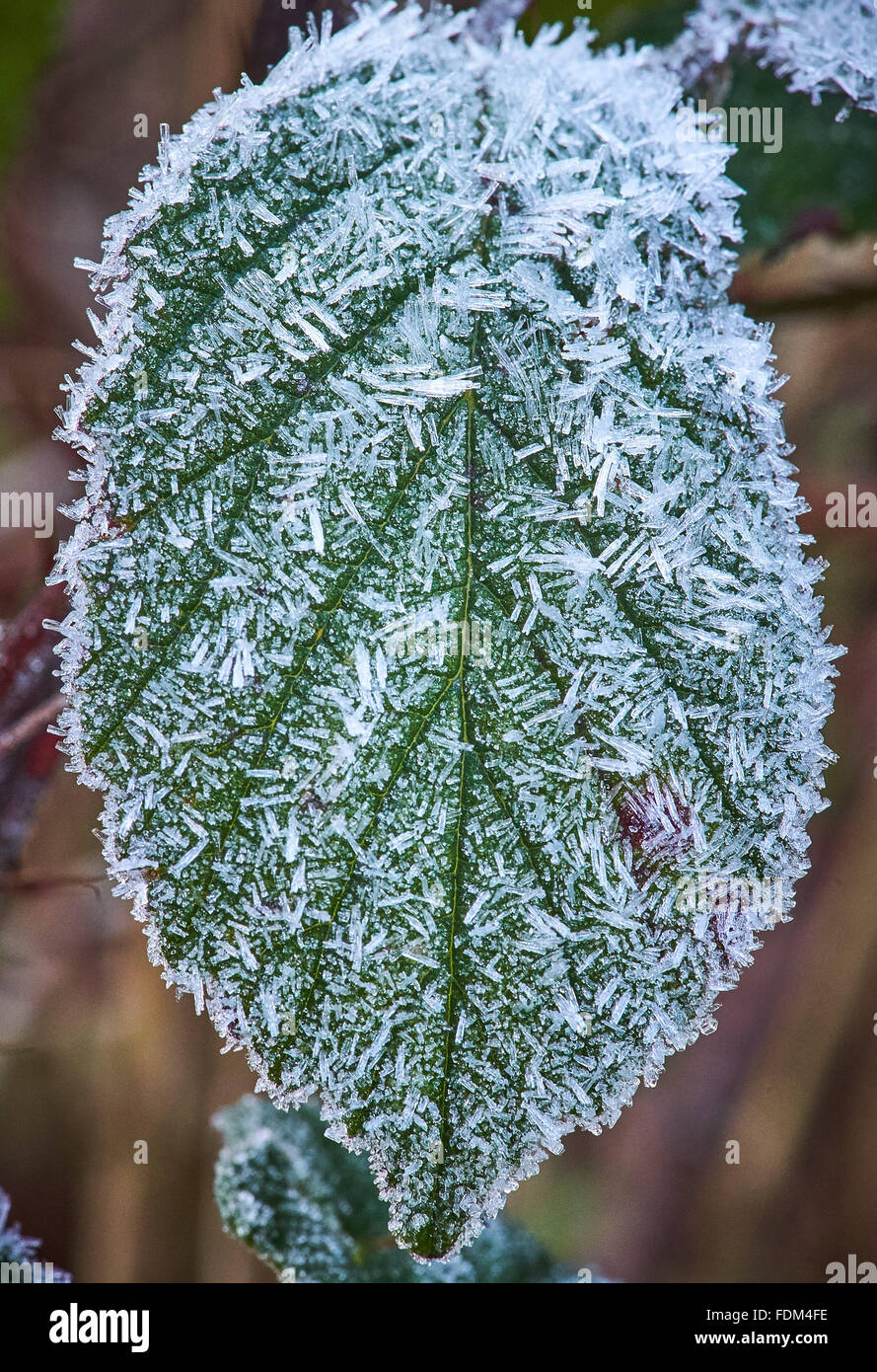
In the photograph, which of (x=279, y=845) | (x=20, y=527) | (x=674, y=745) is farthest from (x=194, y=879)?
(x=20, y=527)

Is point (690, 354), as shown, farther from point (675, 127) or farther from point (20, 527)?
point (20, 527)

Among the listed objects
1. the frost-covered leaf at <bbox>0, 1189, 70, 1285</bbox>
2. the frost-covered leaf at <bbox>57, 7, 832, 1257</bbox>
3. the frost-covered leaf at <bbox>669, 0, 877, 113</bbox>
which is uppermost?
the frost-covered leaf at <bbox>669, 0, 877, 113</bbox>

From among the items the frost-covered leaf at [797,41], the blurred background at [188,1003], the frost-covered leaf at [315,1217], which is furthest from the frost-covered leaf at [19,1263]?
the frost-covered leaf at [797,41]

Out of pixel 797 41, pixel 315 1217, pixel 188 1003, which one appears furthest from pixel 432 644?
pixel 188 1003

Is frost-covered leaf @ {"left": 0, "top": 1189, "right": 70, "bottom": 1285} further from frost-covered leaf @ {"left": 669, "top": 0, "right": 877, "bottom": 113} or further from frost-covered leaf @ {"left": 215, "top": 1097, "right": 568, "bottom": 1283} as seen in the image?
frost-covered leaf @ {"left": 669, "top": 0, "right": 877, "bottom": 113}

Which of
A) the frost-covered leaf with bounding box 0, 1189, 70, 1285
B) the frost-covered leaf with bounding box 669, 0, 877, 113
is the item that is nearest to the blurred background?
the frost-covered leaf with bounding box 669, 0, 877, 113
